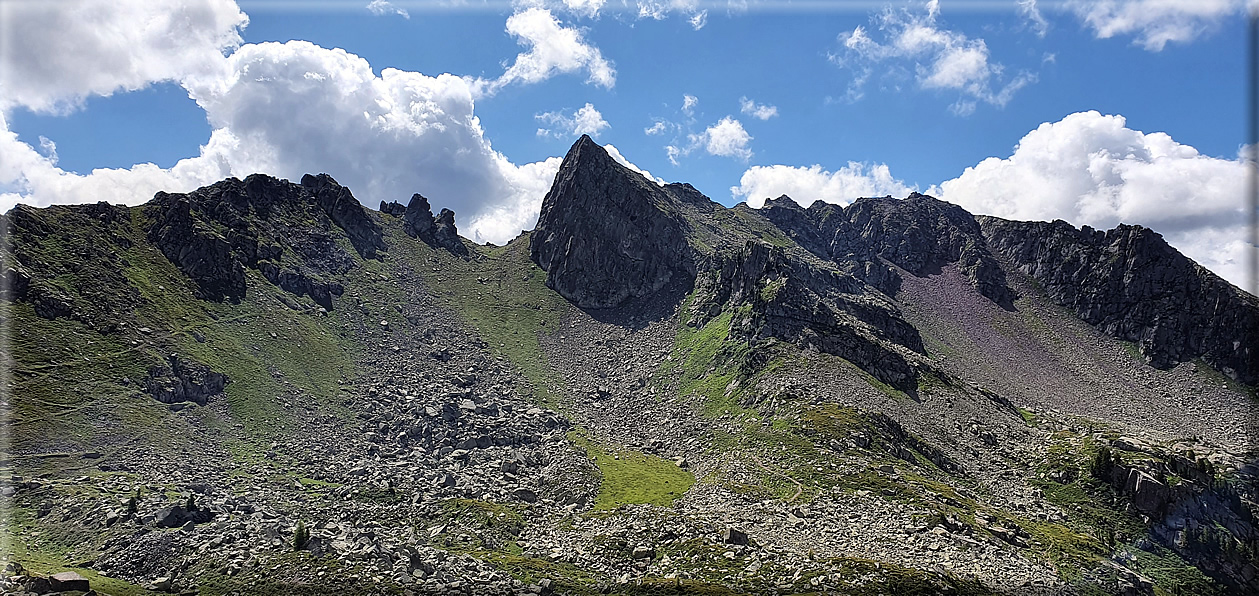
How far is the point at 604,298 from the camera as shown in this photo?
629 ft

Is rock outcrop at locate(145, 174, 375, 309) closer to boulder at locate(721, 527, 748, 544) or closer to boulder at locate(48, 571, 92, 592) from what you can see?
boulder at locate(48, 571, 92, 592)

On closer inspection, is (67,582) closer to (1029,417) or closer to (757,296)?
(757,296)

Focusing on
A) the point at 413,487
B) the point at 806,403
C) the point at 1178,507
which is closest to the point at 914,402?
the point at 806,403

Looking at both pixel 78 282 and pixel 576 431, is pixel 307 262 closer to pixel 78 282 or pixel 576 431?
pixel 78 282

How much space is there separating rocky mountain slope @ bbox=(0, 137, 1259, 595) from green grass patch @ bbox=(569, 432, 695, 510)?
2.27ft

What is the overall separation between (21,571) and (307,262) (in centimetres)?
12377

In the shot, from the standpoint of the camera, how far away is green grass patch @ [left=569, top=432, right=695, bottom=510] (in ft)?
281

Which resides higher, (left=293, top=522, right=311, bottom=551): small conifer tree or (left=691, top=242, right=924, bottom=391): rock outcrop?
(left=691, top=242, right=924, bottom=391): rock outcrop

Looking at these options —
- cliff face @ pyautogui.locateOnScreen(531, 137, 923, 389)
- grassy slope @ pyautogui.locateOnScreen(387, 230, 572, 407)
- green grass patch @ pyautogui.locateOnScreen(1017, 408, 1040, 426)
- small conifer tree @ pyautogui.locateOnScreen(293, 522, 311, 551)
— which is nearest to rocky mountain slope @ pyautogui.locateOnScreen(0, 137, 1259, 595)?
A: small conifer tree @ pyautogui.locateOnScreen(293, 522, 311, 551)

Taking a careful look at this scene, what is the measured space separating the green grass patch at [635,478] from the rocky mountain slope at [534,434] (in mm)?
692

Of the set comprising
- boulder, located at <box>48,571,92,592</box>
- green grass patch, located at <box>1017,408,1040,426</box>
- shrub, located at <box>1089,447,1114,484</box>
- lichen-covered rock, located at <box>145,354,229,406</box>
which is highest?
green grass patch, located at <box>1017,408,1040,426</box>

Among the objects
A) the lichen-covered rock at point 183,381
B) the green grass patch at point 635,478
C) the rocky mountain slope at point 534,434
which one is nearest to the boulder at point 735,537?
the rocky mountain slope at point 534,434

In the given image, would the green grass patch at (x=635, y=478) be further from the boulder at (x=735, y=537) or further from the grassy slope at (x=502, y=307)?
the grassy slope at (x=502, y=307)

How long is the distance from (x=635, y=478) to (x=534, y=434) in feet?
95.3
